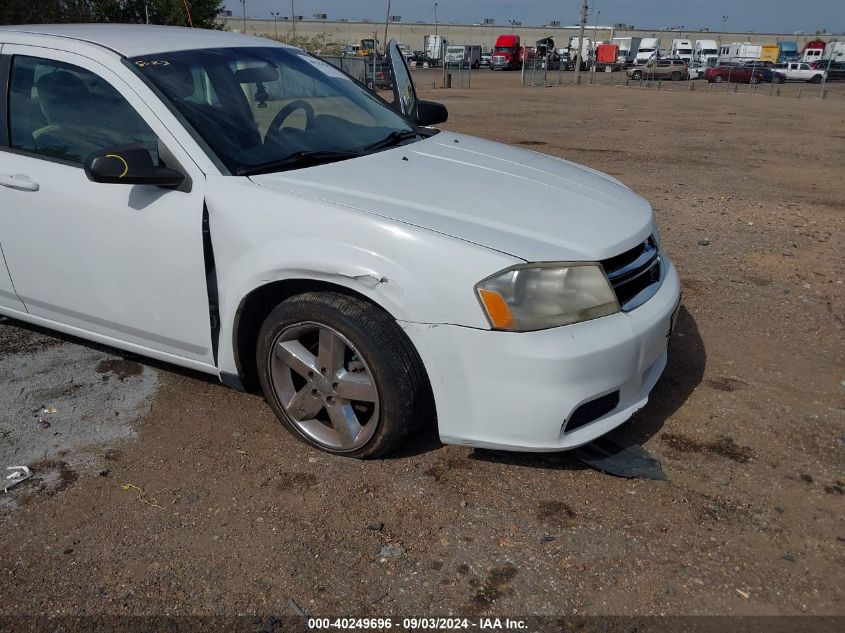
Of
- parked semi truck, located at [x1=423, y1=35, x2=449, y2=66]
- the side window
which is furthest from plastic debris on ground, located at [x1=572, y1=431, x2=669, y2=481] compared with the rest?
parked semi truck, located at [x1=423, y1=35, x2=449, y2=66]

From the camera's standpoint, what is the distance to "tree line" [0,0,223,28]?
17734 millimetres

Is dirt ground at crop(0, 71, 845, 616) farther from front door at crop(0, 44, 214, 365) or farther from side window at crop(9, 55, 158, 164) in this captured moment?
side window at crop(9, 55, 158, 164)

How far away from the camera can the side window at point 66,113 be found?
10.7 feet

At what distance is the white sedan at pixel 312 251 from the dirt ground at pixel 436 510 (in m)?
0.28

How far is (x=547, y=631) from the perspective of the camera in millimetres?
2240

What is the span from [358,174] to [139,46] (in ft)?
4.32

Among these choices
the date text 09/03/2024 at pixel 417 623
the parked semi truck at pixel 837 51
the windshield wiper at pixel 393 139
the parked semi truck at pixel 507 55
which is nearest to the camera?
the date text 09/03/2024 at pixel 417 623

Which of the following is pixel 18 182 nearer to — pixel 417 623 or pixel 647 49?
pixel 417 623

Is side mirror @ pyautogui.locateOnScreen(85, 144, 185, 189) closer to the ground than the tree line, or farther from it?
closer to the ground

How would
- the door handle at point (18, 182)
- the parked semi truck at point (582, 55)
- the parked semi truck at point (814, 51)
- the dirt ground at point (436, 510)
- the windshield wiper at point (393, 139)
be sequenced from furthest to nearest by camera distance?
the parked semi truck at point (582, 55) < the parked semi truck at point (814, 51) < the windshield wiper at point (393, 139) < the door handle at point (18, 182) < the dirt ground at point (436, 510)

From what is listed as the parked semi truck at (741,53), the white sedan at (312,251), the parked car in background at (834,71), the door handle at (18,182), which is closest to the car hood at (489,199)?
the white sedan at (312,251)

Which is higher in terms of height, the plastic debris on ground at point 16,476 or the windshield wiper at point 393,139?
the windshield wiper at point 393,139

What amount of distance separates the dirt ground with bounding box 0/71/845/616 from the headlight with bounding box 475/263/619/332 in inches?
30.0

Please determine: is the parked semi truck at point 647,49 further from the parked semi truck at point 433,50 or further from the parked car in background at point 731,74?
the parked semi truck at point 433,50
